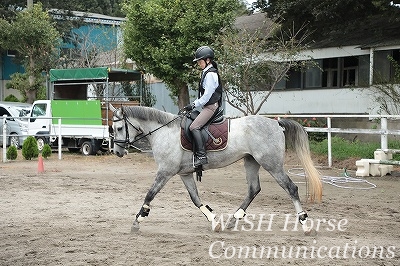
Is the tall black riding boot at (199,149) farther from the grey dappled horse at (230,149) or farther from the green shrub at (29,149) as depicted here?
the green shrub at (29,149)

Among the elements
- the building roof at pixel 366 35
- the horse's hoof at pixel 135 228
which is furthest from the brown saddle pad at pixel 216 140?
the building roof at pixel 366 35

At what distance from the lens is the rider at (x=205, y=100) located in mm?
8656

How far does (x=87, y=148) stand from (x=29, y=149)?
10.2 feet

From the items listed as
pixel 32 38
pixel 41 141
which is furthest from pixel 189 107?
pixel 32 38

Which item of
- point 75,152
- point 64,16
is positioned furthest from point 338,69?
point 64,16

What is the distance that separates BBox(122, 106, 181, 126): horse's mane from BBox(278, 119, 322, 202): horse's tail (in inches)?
67.7

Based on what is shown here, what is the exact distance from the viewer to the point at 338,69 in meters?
27.0

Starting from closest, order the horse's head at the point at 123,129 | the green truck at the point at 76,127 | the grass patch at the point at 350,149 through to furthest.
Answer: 1. the horse's head at the point at 123,129
2. the grass patch at the point at 350,149
3. the green truck at the point at 76,127

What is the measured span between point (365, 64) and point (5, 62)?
33890 millimetres

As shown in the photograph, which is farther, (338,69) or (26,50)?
(26,50)

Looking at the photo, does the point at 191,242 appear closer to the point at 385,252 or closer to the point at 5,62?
the point at 385,252

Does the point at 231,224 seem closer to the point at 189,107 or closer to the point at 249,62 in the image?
the point at 189,107

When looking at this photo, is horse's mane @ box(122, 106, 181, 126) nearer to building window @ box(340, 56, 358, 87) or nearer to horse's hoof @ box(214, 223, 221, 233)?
horse's hoof @ box(214, 223, 221, 233)

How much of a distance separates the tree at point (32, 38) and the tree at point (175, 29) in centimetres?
1031
